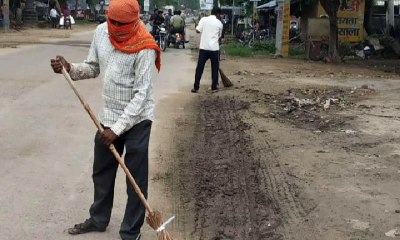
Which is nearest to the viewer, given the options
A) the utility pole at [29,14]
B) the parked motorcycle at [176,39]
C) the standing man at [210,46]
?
the standing man at [210,46]

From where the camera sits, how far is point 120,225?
15.4 feet

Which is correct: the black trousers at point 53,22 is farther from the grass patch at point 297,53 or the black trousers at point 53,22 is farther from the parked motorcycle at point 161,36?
the parked motorcycle at point 161,36

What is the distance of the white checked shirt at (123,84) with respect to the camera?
4.04 m

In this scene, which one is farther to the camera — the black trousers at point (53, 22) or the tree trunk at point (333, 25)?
the black trousers at point (53, 22)

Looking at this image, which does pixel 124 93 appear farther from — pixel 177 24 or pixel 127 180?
pixel 177 24

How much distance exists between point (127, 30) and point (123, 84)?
1.22 feet

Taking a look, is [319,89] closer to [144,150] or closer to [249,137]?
[249,137]

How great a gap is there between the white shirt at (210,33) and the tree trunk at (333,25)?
929 cm

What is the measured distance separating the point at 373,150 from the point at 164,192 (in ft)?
9.98

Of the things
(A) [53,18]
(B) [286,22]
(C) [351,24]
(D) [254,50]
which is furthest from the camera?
(A) [53,18]

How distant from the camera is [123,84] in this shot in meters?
4.13

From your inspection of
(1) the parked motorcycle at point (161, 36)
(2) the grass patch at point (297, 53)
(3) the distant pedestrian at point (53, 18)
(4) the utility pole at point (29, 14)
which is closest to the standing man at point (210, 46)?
(1) the parked motorcycle at point (161, 36)

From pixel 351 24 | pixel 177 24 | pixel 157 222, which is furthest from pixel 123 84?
pixel 351 24

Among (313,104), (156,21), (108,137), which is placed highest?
(156,21)
